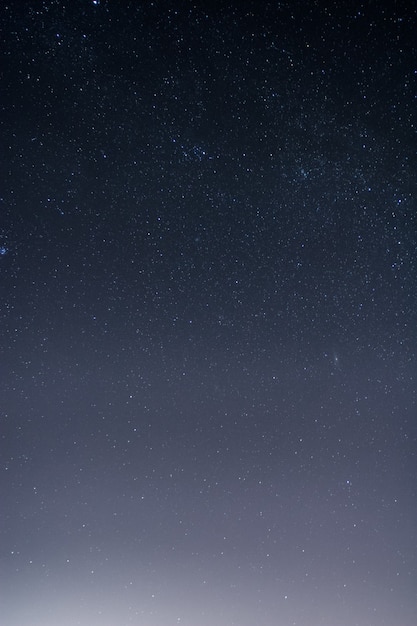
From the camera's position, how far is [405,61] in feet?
3.06

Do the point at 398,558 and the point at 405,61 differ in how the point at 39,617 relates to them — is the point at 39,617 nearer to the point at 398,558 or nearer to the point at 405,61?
the point at 398,558

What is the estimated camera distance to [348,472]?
99 centimetres

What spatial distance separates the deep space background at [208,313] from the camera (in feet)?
2.86

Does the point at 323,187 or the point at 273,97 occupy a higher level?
the point at 273,97

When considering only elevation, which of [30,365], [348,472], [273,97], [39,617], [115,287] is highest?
[273,97]

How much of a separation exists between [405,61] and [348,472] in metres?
0.75

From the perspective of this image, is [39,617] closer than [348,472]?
Yes

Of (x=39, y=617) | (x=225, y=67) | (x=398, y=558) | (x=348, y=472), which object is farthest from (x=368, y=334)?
(x=39, y=617)

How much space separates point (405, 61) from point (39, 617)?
1.15 metres

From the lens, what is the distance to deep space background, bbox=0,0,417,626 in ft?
2.86

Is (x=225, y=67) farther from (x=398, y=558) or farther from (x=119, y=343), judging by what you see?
(x=398, y=558)

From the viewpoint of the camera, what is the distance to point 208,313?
3.11 ft

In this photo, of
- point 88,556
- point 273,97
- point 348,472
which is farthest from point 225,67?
point 88,556

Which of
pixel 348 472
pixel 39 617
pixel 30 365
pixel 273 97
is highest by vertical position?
pixel 273 97
